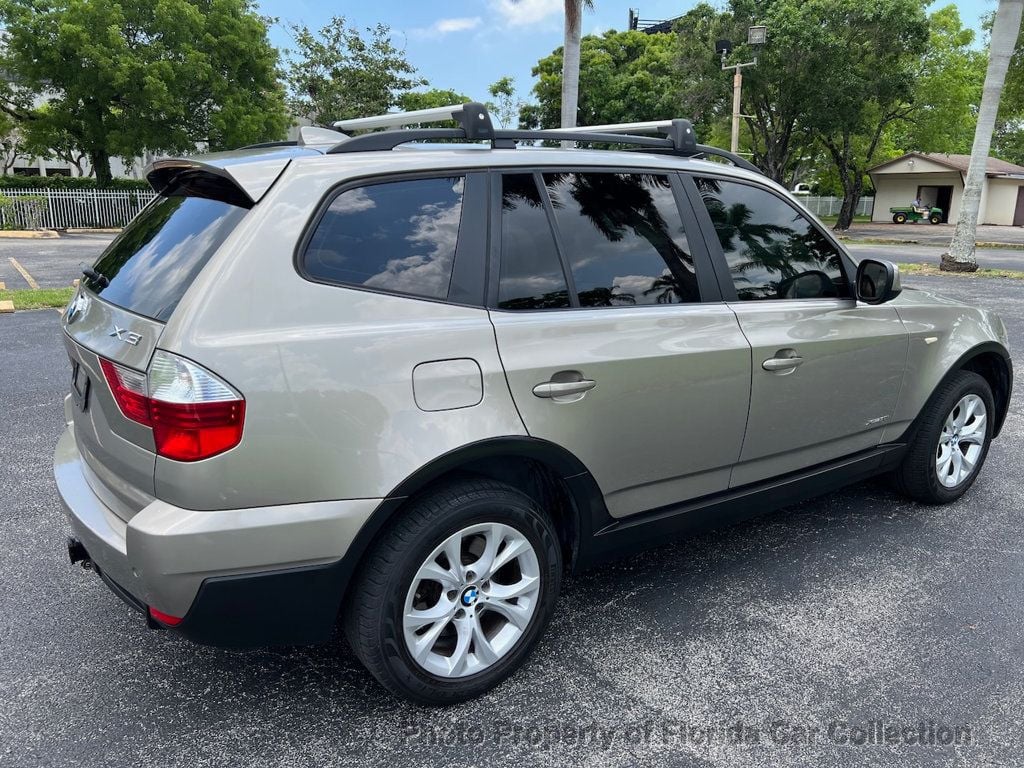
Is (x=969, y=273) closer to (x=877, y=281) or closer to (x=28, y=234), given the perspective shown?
(x=877, y=281)

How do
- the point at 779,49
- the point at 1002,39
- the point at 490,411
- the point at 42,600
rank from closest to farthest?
the point at 490,411 → the point at 42,600 → the point at 1002,39 → the point at 779,49

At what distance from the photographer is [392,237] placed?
245 cm

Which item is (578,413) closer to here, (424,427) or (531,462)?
(531,462)

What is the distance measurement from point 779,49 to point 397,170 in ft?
102

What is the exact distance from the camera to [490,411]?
2.43 m

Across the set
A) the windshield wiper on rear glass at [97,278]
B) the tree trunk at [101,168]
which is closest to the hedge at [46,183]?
the tree trunk at [101,168]

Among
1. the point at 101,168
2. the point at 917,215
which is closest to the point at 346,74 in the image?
the point at 101,168

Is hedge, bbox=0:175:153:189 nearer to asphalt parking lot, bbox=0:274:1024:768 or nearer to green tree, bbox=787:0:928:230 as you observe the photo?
green tree, bbox=787:0:928:230

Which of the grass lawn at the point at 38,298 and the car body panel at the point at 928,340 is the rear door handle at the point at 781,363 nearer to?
the car body panel at the point at 928,340

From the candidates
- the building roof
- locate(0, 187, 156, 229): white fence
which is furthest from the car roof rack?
the building roof

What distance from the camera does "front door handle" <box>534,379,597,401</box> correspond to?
100 inches

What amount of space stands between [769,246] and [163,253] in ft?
7.86

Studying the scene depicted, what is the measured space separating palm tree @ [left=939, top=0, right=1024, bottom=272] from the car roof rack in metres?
13.6

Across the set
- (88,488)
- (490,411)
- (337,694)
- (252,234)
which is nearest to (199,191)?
(252,234)
